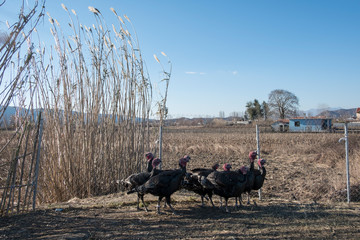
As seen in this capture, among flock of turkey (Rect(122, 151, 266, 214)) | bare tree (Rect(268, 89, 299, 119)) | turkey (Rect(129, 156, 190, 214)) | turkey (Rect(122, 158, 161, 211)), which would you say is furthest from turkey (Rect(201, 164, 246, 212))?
bare tree (Rect(268, 89, 299, 119))

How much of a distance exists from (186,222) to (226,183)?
0.95 metres

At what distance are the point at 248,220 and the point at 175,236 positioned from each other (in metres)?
1.33

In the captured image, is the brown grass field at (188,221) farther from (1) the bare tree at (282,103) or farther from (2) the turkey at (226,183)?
(1) the bare tree at (282,103)

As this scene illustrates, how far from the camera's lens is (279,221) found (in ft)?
14.5

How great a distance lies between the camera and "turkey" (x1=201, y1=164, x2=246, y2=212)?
475 cm

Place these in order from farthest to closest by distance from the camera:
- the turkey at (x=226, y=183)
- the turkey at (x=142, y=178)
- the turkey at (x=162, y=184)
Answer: the turkey at (x=142, y=178) < the turkey at (x=226, y=183) < the turkey at (x=162, y=184)

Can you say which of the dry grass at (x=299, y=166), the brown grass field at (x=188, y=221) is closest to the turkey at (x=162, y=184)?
the brown grass field at (x=188, y=221)

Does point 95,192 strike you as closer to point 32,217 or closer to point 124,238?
point 32,217

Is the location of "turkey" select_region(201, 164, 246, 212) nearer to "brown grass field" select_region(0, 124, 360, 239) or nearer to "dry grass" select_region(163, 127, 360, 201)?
"brown grass field" select_region(0, 124, 360, 239)

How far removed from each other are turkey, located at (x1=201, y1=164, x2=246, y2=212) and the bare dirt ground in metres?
0.38

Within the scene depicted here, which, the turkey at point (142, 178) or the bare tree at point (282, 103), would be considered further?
the bare tree at point (282, 103)

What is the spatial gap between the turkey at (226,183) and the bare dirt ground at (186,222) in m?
0.38

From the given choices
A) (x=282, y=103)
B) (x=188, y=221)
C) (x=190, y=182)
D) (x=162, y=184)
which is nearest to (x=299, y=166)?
(x=190, y=182)

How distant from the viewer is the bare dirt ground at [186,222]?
383 centimetres
